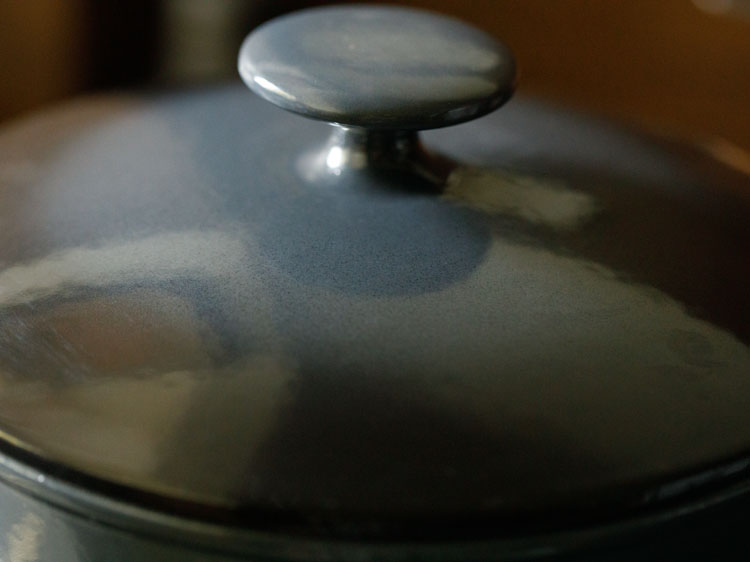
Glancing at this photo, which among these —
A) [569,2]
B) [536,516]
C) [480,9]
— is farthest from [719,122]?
[536,516]

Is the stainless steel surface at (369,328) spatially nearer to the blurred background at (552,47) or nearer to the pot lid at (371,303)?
the pot lid at (371,303)

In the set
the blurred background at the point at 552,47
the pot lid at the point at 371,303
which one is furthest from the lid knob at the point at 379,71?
the blurred background at the point at 552,47

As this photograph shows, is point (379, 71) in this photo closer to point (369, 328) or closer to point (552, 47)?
point (369, 328)

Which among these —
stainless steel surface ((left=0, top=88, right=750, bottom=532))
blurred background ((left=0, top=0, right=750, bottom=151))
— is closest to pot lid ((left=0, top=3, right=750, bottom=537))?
stainless steel surface ((left=0, top=88, right=750, bottom=532))

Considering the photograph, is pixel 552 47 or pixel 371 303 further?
pixel 552 47

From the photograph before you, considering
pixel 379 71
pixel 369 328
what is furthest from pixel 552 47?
pixel 369 328

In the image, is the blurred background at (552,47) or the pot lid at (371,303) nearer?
the pot lid at (371,303)

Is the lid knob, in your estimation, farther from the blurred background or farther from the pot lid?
the blurred background
